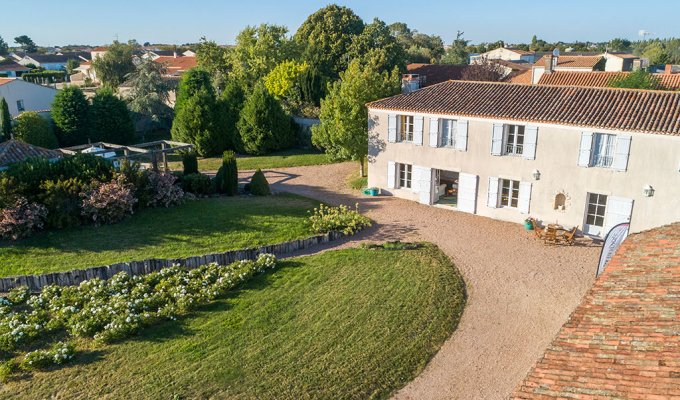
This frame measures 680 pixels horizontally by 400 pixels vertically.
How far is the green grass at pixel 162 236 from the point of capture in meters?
20.1

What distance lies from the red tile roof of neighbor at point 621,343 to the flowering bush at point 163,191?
66.1 feet

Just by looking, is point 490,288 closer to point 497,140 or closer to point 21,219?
point 497,140

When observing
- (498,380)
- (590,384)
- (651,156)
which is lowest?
(498,380)

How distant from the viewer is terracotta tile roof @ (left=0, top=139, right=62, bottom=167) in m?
25.1

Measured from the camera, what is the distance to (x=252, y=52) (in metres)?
51.5

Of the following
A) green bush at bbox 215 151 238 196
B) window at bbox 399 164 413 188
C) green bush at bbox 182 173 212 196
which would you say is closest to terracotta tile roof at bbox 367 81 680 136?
window at bbox 399 164 413 188

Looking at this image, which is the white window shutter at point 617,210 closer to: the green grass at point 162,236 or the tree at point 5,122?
the green grass at point 162,236

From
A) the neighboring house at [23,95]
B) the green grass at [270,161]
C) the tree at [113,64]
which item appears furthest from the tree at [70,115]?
the tree at [113,64]

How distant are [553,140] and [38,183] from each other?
22208 millimetres

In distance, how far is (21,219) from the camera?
2127 cm

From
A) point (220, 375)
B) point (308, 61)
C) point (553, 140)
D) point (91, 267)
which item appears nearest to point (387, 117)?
point (553, 140)

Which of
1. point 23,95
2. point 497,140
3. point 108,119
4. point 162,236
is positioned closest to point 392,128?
point 497,140

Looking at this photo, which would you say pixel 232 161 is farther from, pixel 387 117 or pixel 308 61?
pixel 308 61

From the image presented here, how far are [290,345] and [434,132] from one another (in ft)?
49.5
